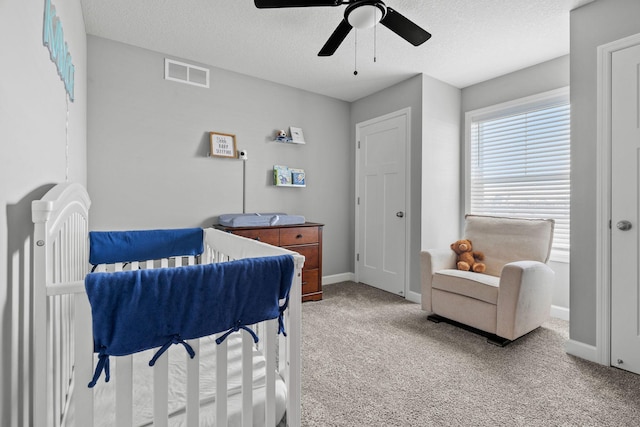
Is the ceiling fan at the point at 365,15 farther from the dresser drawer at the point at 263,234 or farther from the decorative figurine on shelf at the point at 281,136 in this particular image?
the dresser drawer at the point at 263,234

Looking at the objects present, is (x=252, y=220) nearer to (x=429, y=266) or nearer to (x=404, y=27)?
(x=429, y=266)

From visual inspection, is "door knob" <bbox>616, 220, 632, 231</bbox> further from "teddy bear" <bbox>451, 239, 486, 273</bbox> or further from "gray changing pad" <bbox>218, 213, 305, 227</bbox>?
"gray changing pad" <bbox>218, 213, 305, 227</bbox>

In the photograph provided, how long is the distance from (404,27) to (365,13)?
0.33 m

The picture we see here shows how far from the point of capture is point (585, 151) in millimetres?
2068

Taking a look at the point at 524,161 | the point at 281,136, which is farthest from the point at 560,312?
the point at 281,136

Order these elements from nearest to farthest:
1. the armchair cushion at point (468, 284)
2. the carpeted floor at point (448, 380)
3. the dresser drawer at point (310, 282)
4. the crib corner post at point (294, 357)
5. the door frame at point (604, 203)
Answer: the crib corner post at point (294, 357) < the carpeted floor at point (448, 380) < the door frame at point (604, 203) < the armchair cushion at point (468, 284) < the dresser drawer at point (310, 282)

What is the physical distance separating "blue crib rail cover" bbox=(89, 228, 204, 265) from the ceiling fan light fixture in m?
1.54

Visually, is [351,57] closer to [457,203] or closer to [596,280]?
[457,203]

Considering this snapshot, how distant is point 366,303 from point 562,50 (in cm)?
289

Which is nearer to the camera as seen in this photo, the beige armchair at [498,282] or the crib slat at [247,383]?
the crib slat at [247,383]

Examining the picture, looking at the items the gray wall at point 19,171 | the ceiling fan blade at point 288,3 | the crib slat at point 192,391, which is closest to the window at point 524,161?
the ceiling fan blade at point 288,3

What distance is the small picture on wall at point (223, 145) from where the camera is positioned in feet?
10.1

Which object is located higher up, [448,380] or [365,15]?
[365,15]

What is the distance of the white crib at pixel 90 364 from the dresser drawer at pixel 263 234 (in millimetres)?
1547
